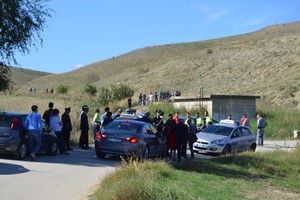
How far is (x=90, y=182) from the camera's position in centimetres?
1163

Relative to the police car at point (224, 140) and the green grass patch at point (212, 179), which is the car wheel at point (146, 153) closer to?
the green grass patch at point (212, 179)

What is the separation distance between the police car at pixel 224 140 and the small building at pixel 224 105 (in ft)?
50.5

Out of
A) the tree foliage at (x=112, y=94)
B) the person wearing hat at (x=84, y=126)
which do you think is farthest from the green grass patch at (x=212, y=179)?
the tree foliage at (x=112, y=94)

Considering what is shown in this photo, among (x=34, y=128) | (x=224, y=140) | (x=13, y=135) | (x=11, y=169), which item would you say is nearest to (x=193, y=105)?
(x=224, y=140)

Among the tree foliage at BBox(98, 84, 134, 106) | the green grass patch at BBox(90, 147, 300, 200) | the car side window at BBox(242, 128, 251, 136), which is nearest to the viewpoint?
the green grass patch at BBox(90, 147, 300, 200)

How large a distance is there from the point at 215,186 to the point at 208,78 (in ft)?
202

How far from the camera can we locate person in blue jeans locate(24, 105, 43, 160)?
47.2 ft

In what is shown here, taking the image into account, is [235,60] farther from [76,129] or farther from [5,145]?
[5,145]

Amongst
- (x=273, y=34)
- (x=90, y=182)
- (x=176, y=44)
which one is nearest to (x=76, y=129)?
(x=90, y=182)

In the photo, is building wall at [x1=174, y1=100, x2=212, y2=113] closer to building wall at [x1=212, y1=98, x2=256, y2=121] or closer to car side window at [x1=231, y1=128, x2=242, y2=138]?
building wall at [x1=212, y1=98, x2=256, y2=121]

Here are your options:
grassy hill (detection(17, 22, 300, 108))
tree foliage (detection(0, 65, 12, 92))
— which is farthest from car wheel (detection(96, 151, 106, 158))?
grassy hill (detection(17, 22, 300, 108))

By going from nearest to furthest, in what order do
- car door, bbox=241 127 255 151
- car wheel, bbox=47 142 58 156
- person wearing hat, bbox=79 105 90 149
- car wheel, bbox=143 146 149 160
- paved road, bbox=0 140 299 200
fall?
paved road, bbox=0 140 299 200
car wheel, bbox=143 146 149 160
car wheel, bbox=47 142 58 156
person wearing hat, bbox=79 105 90 149
car door, bbox=241 127 255 151

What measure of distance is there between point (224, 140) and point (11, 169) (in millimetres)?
10291

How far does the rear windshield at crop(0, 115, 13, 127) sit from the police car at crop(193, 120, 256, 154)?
8.80 m
